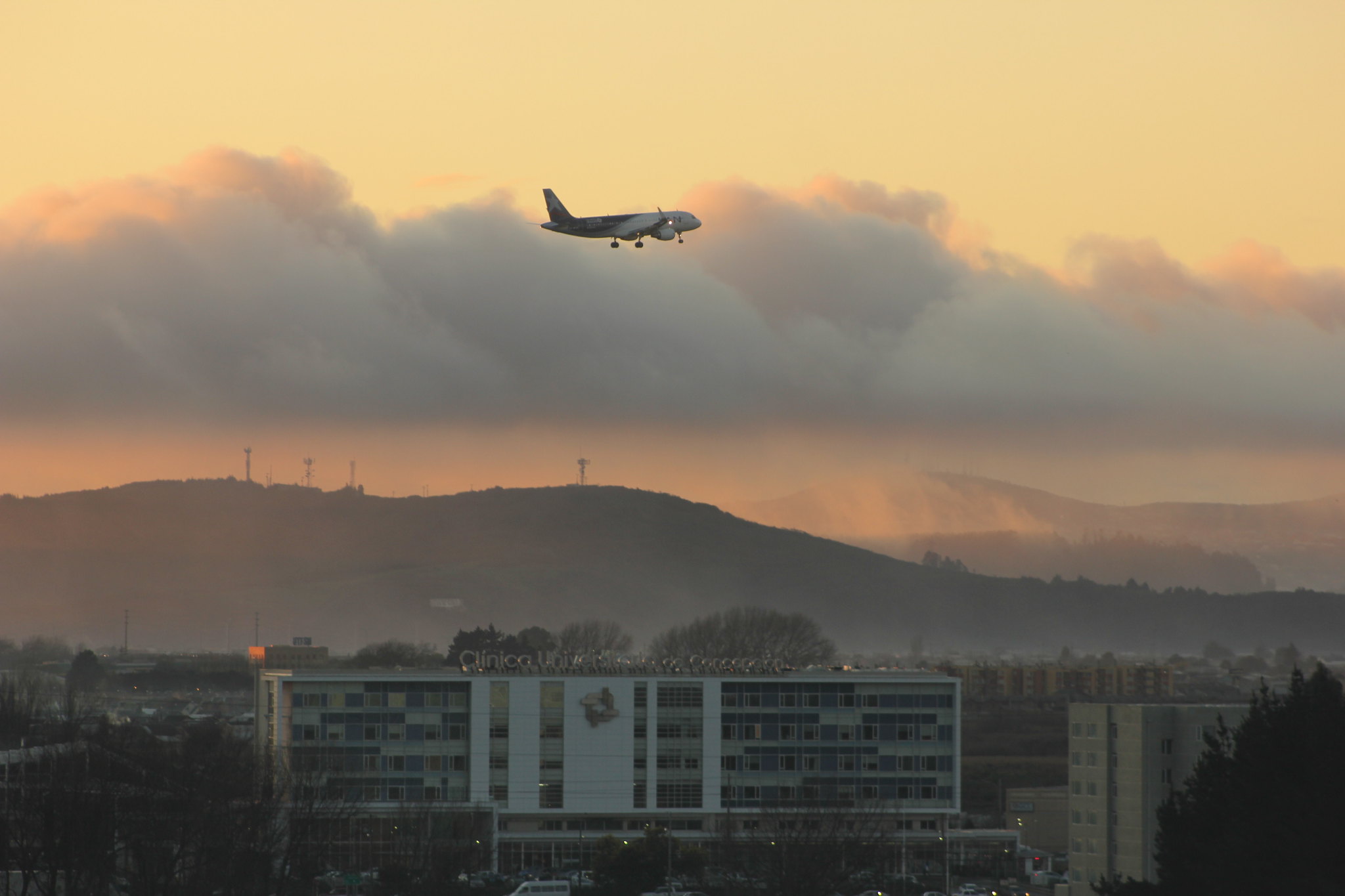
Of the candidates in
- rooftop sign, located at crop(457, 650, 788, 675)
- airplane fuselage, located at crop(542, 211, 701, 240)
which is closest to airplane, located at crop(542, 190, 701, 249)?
airplane fuselage, located at crop(542, 211, 701, 240)

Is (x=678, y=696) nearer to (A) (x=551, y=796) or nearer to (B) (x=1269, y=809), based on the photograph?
(A) (x=551, y=796)

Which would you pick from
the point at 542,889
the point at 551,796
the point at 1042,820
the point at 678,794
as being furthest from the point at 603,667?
the point at 1042,820

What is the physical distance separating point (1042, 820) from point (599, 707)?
4601 centimetres

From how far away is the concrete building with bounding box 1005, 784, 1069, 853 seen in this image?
169 meters

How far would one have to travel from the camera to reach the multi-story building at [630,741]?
154m

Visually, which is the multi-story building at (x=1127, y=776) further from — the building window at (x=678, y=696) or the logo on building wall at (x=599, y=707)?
the logo on building wall at (x=599, y=707)

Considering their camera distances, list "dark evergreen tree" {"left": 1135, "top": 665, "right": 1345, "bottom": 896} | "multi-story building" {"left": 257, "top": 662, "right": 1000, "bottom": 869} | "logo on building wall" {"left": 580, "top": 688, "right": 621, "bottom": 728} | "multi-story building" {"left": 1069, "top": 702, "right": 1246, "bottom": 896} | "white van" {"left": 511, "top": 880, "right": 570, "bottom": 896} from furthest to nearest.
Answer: "logo on building wall" {"left": 580, "top": 688, "right": 621, "bottom": 728} → "multi-story building" {"left": 257, "top": 662, "right": 1000, "bottom": 869} → "white van" {"left": 511, "top": 880, "right": 570, "bottom": 896} → "multi-story building" {"left": 1069, "top": 702, "right": 1246, "bottom": 896} → "dark evergreen tree" {"left": 1135, "top": 665, "right": 1345, "bottom": 896}

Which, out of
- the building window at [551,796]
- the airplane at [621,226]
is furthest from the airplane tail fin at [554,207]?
the building window at [551,796]

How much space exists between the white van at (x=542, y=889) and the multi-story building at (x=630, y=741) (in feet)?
92.4

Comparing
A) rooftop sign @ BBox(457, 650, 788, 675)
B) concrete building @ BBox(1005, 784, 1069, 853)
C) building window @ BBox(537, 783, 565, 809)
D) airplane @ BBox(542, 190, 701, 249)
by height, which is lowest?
concrete building @ BBox(1005, 784, 1069, 853)

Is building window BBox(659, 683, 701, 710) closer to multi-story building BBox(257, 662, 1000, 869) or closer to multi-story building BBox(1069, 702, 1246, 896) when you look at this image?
multi-story building BBox(257, 662, 1000, 869)

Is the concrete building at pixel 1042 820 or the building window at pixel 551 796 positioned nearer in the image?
the building window at pixel 551 796

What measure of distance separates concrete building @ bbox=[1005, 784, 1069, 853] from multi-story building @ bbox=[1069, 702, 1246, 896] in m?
45.3

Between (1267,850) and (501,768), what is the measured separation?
9487 cm
